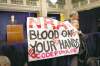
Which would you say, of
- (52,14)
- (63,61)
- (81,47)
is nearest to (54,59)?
(63,61)

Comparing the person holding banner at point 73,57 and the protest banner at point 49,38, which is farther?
the person holding banner at point 73,57

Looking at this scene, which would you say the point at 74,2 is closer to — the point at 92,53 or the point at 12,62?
the point at 92,53

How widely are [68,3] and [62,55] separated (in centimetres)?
484

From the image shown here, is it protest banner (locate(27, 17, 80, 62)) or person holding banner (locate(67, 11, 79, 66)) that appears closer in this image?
protest banner (locate(27, 17, 80, 62))

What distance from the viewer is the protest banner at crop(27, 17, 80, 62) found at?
2936 millimetres

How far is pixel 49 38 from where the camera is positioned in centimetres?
308

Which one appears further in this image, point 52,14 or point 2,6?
point 52,14

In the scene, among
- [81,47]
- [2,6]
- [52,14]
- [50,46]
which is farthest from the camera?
[52,14]

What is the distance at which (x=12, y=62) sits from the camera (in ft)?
9.20

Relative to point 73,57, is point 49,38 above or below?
above

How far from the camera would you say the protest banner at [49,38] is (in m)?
2.94

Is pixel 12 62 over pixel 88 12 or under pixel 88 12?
under

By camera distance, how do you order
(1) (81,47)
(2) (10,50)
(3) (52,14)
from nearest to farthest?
1. (2) (10,50)
2. (1) (81,47)
3. (3) (52,14)

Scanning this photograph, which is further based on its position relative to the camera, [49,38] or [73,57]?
[73,57]
